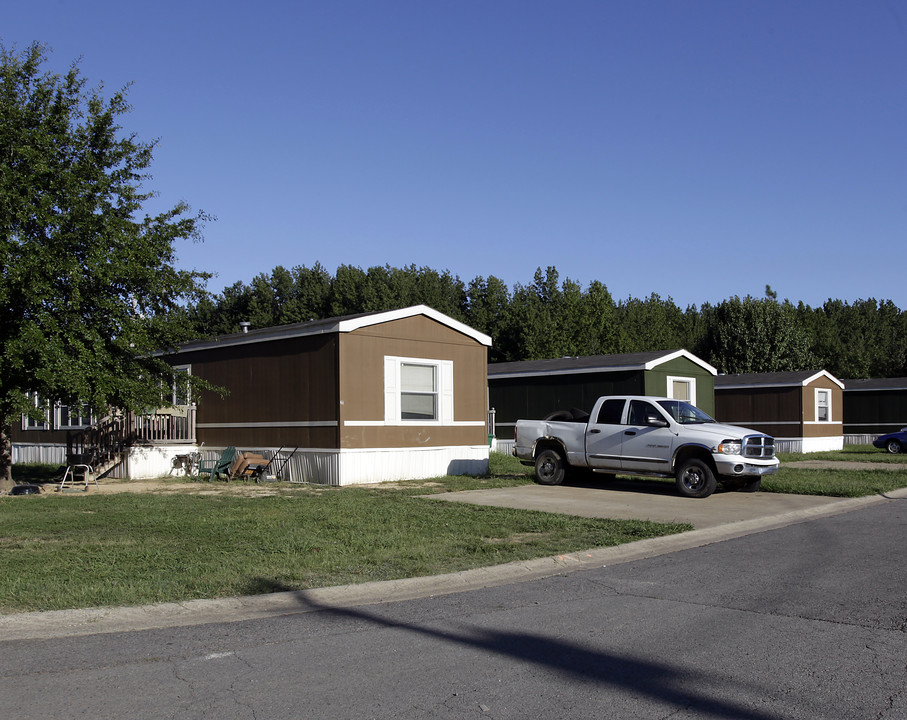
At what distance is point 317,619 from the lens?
266 inches

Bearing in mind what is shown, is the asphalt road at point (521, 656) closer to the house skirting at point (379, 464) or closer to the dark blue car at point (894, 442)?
the house skirting at point (379, 464)

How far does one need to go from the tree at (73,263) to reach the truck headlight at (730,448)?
1065cm

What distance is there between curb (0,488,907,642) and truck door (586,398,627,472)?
613cm

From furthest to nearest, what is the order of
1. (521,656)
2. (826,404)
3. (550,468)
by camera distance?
(826,404), (550,468), (521,656)

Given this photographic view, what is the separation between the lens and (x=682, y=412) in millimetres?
16438

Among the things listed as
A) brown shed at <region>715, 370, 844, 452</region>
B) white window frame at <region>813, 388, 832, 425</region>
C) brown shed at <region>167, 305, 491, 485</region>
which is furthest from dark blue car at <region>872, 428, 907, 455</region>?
brown shed at <region>167, 305, 491, 485</region>

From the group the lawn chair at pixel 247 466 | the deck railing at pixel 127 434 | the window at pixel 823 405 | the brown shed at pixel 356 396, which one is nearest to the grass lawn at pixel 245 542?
the brown shed at pixel 356 396

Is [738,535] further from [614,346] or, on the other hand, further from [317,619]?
[614,346]

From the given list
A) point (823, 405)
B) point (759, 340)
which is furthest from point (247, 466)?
point (759, 340)

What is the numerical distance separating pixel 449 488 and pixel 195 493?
4914mm

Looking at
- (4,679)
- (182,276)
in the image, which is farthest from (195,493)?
(4,679)

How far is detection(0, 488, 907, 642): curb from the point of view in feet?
21.3

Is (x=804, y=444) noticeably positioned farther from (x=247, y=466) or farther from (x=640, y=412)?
(x=247, y=466)

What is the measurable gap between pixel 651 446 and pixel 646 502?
1556 millimetres
